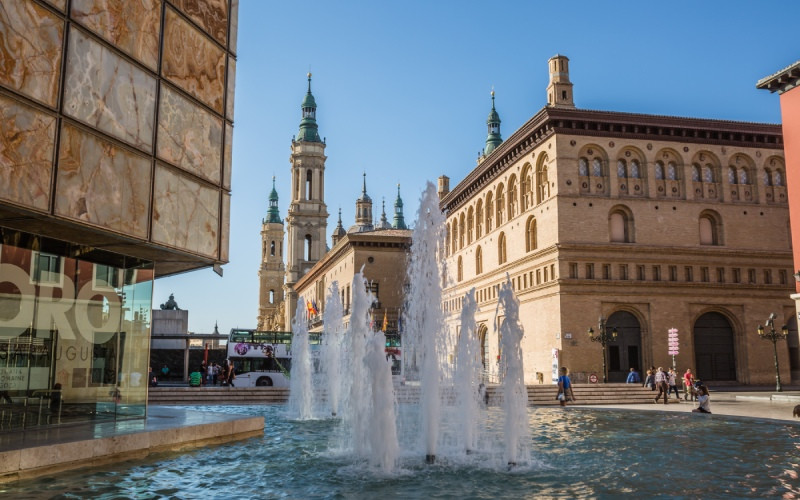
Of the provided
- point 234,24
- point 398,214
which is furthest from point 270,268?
point 234,24

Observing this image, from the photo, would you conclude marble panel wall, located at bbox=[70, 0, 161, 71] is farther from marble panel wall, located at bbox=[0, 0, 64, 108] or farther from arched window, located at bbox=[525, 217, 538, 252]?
arched window, located at bbox=[525, 217, 538, 252]

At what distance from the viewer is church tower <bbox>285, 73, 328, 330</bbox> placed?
10006 cm

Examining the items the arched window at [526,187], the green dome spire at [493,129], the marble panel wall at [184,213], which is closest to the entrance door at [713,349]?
the arched window at [526,187]

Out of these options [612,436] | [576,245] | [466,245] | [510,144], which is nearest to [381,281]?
[466,245]

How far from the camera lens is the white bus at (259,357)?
126ft

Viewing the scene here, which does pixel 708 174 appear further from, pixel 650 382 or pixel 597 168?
pixel 650 382

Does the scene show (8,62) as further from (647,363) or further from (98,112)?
(647,363)

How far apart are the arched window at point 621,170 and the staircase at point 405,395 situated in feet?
41.3

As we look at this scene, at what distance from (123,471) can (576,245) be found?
28.6 meters

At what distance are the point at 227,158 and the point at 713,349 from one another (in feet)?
100

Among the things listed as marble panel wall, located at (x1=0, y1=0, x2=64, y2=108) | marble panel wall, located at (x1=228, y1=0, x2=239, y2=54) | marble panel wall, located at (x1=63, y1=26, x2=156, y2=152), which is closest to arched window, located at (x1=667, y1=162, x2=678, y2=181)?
marble panel wall, located at (x1=228, y1=0, x2=239, y2=54)

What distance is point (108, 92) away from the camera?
12.3m

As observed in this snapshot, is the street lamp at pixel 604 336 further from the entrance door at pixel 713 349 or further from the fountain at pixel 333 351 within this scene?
the fountain at pixel 333 351

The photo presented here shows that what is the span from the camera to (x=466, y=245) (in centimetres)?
5175
